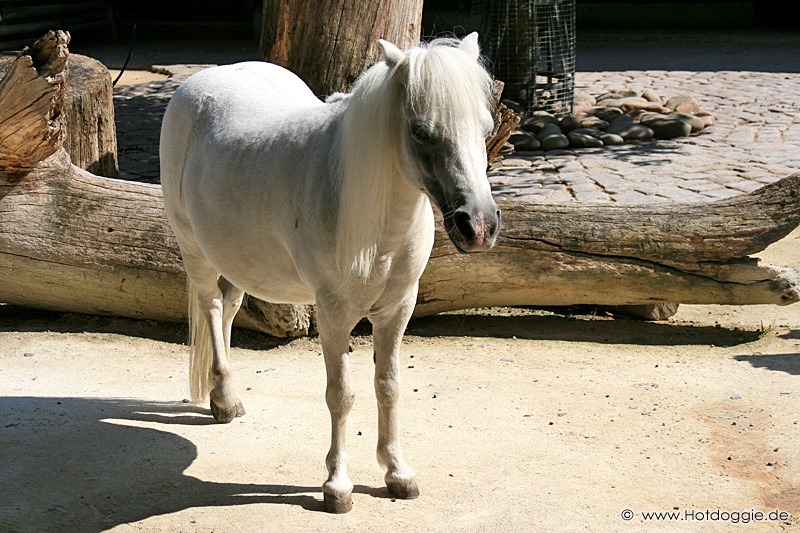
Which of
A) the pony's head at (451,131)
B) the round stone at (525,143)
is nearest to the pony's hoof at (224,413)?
the pony's head at (451,131)

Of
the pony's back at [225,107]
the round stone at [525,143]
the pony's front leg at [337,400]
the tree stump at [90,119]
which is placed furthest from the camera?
the round stone at [525,143]

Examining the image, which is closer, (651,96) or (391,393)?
(391,393)

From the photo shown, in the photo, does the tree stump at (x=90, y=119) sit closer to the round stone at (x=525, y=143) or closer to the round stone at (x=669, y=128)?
the round stone at (x=525, y=143)

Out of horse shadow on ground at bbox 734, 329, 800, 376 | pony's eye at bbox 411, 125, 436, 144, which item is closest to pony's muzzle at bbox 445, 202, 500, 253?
pony's eye at bbox 411, 125, 436, 144

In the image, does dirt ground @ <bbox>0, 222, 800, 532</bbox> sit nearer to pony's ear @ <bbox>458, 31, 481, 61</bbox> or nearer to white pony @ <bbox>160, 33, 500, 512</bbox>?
white pony @ <bbox>160, 33, 500, 512</bbox>

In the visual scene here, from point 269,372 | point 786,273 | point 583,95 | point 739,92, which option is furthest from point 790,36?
point 269,372

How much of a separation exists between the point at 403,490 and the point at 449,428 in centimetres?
69

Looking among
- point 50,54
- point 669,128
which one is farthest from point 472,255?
point 669,128

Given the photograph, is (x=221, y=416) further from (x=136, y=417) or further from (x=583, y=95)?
(x=583, y=95)

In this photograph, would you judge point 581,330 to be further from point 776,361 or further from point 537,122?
point 537,122

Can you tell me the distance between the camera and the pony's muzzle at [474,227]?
8.48 feet

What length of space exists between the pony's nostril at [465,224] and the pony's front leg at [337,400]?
2.56ft

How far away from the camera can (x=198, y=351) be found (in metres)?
4.24

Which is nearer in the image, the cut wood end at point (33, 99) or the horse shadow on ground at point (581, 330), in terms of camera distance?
the cut wood end at point (33, 99)
